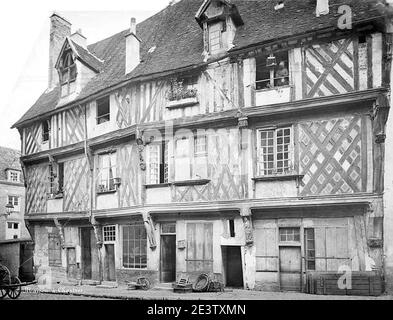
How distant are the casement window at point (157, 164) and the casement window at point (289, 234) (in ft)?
10.6

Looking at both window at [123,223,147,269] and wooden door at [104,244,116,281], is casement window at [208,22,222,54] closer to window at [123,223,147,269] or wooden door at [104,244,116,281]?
window at [123,223,147,269]

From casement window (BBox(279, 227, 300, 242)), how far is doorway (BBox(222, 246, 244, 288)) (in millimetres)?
1163

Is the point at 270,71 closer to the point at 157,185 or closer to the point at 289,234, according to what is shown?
the point at 289,234

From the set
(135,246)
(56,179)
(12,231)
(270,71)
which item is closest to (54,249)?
(56,179)

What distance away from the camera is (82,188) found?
1216cm

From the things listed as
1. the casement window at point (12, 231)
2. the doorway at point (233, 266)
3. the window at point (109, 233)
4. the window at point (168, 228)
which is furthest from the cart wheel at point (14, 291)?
the casement window at point (12, 231)

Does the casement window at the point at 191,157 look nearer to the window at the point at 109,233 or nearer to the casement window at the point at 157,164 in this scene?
the casement window at the point at 157,164

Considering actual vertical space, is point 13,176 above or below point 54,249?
above

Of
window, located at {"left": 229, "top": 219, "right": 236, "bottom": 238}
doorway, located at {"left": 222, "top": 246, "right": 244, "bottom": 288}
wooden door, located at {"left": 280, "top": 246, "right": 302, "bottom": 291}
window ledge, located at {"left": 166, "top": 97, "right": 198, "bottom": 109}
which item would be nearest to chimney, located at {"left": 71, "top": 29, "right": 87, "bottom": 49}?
window ledge, located at {"left": 166, "top": 97, "right": 198, "bottom": 109}

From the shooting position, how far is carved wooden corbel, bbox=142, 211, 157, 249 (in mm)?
10672

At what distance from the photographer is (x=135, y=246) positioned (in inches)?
451

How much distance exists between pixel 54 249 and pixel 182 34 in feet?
27.6

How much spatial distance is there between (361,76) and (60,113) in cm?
918

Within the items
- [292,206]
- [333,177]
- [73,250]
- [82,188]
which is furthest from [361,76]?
[73,250]
